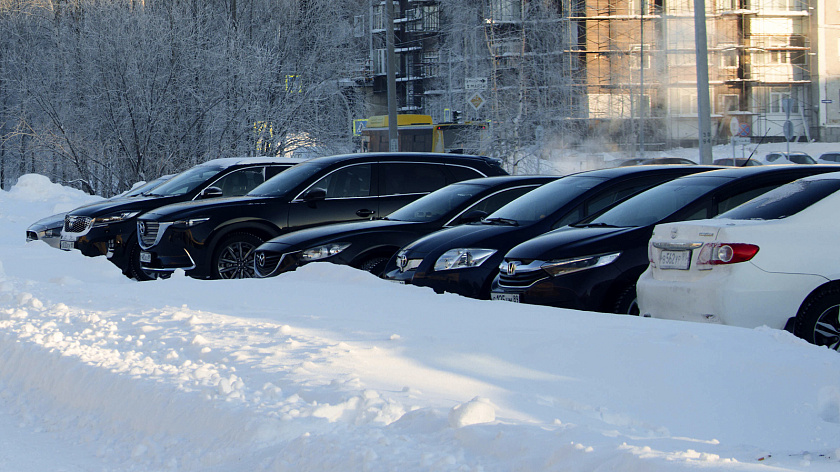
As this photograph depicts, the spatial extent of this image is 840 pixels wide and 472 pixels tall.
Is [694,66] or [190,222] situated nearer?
[190,222]

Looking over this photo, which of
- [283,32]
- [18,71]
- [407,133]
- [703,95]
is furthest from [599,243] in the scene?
[407,133]

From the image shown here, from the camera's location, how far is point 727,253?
641 centimetres

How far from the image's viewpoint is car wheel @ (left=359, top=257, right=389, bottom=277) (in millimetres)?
10352

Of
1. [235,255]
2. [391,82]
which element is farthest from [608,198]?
[391,82]

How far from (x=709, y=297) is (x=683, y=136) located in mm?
58697

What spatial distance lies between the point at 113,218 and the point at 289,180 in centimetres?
296

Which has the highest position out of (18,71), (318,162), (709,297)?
(18,71)

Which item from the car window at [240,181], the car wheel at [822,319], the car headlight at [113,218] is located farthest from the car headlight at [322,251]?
the car wheel at [822,319]

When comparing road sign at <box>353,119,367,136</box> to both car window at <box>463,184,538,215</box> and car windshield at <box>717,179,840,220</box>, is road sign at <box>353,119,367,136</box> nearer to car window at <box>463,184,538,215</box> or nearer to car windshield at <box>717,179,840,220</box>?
car window at <box>463,184,538,215</box>

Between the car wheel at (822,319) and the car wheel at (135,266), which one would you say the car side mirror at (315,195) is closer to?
the car wheel at (135,266)

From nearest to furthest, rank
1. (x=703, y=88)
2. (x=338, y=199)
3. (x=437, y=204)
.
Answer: (x=437, y=204) → (x=338, y=199) → (x=703, y=88)

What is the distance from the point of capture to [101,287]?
9.65 metres

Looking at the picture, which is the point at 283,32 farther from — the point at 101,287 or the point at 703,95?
the point at 101,287

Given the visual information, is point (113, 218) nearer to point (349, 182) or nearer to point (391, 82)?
point (349, 182)
